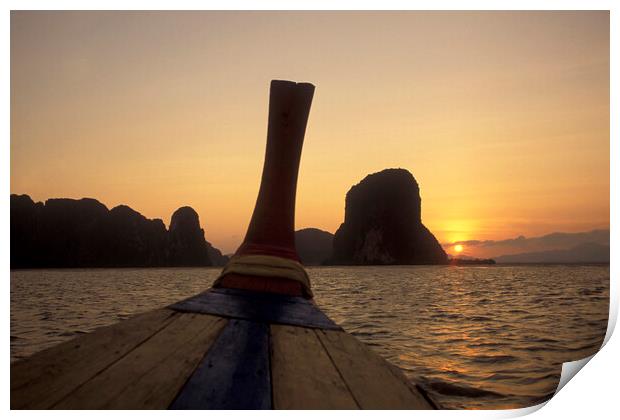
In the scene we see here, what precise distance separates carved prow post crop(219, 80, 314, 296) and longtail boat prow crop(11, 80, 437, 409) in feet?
1.40

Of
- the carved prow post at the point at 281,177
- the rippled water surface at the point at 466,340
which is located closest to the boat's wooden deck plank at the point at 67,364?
the carved prow post at the point at 281,177

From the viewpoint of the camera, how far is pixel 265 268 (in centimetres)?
296

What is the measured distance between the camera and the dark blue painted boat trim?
7.73 ft

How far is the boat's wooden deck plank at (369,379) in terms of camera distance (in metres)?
1.60

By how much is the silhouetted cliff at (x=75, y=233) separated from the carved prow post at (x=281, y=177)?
46.4 inches

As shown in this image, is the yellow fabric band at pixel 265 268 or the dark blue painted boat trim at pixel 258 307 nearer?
the dark blue painted boat trim at pixel 258 307

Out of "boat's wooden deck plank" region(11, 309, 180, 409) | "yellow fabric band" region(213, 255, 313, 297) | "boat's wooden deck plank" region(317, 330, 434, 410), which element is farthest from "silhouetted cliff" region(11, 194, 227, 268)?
"boat's wooden deck plank" region(317, 330, 434, 410)

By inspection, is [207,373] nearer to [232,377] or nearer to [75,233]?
[232,377]

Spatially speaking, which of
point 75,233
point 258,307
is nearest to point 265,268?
point 258,307

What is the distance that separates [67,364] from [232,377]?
526 mm

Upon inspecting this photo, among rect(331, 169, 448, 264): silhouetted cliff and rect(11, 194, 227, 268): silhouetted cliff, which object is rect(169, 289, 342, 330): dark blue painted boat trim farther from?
rect(331, 169, 448, 264): silhouetted cliff

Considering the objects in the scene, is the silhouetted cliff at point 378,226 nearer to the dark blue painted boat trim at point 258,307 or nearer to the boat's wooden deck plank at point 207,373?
the dark blue painted boat trim at point 258,307
